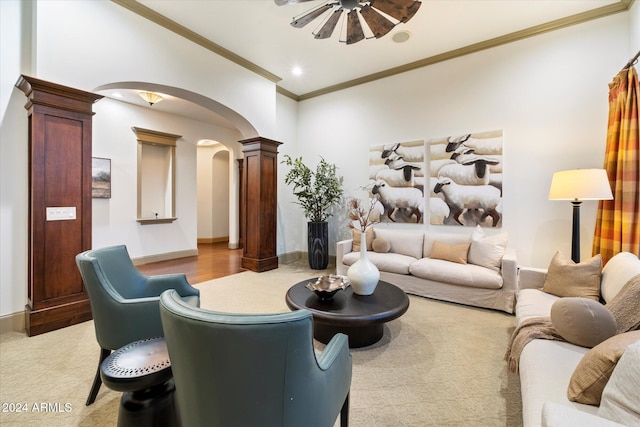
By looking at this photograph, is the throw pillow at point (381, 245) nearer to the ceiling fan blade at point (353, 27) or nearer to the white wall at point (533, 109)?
the white wall at point (533, 109)

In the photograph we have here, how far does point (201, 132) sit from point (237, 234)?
2.74m

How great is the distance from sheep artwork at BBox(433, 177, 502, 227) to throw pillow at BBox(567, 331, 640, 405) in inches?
118

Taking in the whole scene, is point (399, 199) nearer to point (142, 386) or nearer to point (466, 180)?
point (466, 180)

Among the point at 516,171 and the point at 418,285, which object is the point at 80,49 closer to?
the point at 418,285

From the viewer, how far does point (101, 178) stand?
16.3ft

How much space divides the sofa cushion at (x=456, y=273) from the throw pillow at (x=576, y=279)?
0.69m

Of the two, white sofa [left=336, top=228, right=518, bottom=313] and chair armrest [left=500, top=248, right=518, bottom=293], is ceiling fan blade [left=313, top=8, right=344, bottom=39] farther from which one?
chair armrest [left=500, top=248, right=518, bottom=293]

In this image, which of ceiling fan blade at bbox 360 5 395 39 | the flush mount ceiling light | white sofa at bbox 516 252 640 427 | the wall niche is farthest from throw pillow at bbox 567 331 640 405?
the wall niche

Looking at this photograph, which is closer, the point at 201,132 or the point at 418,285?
the point at 418,285

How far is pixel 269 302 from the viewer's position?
3.46 meters

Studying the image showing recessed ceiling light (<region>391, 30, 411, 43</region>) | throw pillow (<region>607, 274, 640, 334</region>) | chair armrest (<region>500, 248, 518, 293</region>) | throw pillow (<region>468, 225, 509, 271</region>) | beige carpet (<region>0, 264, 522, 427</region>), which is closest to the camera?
throw pillow (<region>607, 274, 640, 334</region>)

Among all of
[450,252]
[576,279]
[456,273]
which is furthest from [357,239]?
[576,279]

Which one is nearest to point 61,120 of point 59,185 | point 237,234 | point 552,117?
point 59,185

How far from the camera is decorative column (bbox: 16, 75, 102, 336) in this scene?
2.59 meters
